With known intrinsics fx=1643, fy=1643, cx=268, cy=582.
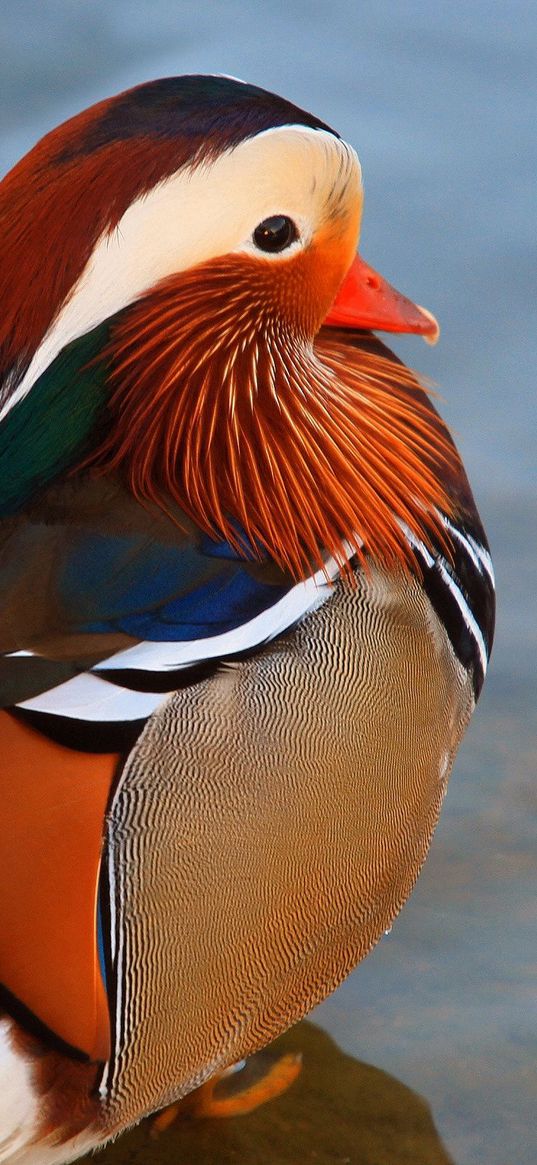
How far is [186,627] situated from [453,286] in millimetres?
2129

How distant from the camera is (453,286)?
12.6 feet

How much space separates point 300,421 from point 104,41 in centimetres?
271

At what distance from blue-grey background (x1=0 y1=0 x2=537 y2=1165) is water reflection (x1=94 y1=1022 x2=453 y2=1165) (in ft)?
0.10

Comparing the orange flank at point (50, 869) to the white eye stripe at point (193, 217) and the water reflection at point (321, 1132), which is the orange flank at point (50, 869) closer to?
the white eye stripe at point (193, 217)

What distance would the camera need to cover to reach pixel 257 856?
6.34 feet

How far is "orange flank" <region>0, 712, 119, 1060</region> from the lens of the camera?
1.79 meters

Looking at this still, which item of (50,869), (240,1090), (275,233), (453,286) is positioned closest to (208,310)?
(275,233)

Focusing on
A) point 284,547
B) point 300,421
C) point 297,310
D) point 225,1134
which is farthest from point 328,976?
point 297,310

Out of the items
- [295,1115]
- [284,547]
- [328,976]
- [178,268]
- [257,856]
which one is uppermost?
[178,268]

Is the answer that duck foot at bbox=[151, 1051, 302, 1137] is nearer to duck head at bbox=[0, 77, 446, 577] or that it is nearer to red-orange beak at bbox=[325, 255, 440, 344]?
duck head at bbox=[0, 77, 446, 577]

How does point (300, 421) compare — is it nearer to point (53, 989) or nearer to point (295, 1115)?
point (53, 989)

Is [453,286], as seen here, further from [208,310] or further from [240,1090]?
[240,1090]

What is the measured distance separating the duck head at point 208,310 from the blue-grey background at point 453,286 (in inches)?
30.0

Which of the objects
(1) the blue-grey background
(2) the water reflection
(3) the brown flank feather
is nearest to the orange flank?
(3) the brown flank feather
